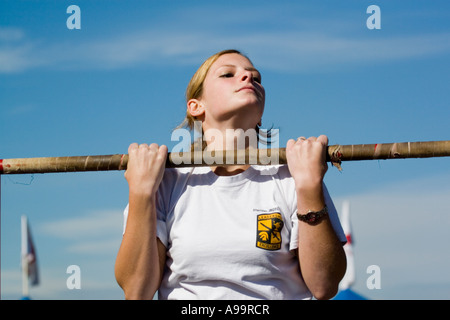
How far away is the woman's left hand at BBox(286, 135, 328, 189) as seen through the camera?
10.9 ft

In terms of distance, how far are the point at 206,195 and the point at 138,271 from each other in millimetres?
621

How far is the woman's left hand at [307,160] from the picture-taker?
332 cm

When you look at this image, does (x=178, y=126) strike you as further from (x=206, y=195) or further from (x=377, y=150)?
(x=377, y=150)

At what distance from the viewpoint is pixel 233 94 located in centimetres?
378

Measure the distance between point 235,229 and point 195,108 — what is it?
1.13 metres

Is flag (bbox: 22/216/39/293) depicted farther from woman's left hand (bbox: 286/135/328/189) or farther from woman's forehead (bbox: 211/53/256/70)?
woman's left hand (bbox: 286/135/328/189)

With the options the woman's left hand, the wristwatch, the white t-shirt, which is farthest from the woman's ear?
the wristwatch

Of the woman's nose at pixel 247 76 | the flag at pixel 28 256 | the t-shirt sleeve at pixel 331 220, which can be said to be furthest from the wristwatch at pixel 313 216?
the flag at pixel 28 256

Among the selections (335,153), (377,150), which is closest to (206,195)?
(335,153)

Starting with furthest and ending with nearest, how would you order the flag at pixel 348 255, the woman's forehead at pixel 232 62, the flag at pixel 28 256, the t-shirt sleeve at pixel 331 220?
the flag at pixel 28 256 → the flag at pixel 348 255 → the woman's forehead at pixel 232 62 → the t-shirt sleeve at pixel 331 220

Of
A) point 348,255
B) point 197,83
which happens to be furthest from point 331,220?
point 348,255

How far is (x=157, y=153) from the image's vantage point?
11.7 feet

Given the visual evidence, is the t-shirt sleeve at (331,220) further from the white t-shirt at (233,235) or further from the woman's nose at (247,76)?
the woman's nose at (247,76)
